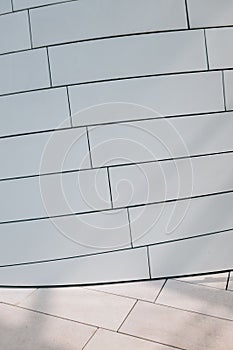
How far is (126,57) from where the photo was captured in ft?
4.36

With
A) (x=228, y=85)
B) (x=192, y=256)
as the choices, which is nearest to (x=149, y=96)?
(x=228, y=85)

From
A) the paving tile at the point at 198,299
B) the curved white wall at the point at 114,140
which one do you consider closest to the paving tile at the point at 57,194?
the curved white wall at the point at 114,140

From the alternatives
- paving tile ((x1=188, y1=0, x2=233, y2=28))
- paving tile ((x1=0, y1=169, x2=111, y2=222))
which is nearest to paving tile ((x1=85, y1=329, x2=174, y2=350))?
paving tile ((x1=0, y1=169, x2=111, y2=222))

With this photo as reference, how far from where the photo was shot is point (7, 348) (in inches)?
44.1

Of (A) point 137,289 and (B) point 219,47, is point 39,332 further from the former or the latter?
(B) point 219,47

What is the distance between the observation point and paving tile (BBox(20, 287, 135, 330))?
48.7 inches

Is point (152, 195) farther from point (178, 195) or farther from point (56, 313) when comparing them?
point (56, 313)

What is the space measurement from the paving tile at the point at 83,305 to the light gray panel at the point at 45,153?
50cm

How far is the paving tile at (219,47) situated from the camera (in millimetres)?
1341

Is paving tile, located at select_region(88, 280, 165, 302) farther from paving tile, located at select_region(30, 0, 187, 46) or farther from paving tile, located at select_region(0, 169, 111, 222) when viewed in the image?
paving tile, located at select_region(30, 0, 187, 46)

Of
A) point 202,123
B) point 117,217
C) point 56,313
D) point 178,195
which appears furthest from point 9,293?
point 202,123

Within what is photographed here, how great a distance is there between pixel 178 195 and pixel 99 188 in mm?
323

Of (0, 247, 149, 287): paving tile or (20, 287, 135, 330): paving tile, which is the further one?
(0, 247, 149, 287): paving tile

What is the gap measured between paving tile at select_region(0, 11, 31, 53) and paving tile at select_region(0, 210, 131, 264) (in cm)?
69
